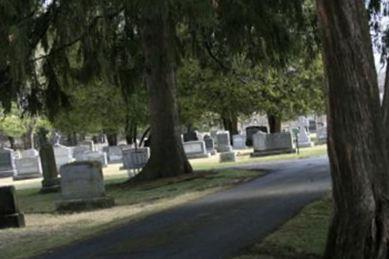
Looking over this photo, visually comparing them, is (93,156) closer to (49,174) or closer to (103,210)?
(49,174)

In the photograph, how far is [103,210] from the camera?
16625mm

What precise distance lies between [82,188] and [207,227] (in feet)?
24.3

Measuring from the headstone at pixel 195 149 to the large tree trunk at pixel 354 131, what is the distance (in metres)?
37.9

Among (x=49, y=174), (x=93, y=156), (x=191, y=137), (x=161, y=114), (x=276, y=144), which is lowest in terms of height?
(x=276, y=144)

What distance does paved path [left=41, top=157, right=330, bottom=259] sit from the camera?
30.1 ft

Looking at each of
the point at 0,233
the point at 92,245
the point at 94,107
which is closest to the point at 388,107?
the point at 92,245

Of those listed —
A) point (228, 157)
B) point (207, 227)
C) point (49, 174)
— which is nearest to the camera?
point (207, 227)

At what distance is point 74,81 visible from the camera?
858 inches

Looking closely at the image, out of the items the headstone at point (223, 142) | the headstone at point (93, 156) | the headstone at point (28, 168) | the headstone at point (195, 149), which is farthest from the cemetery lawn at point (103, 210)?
the headstone at point (223, 142)

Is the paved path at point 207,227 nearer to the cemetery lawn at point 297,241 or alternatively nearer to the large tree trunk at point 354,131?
the cemetery lawn at point 297,241

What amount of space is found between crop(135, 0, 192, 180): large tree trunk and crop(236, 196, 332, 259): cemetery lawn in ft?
37.2

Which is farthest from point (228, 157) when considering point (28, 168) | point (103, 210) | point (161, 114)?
point (103, 210)

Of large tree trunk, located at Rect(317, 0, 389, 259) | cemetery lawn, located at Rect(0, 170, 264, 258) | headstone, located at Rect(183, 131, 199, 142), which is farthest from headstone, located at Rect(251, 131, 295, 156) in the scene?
large tree trunk, located at Rect(317, 0, 389, 259)

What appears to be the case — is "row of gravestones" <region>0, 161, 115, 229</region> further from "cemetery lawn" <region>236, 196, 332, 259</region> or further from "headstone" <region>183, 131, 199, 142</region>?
"headstone" <region>183, 131, 199, 142</region>
